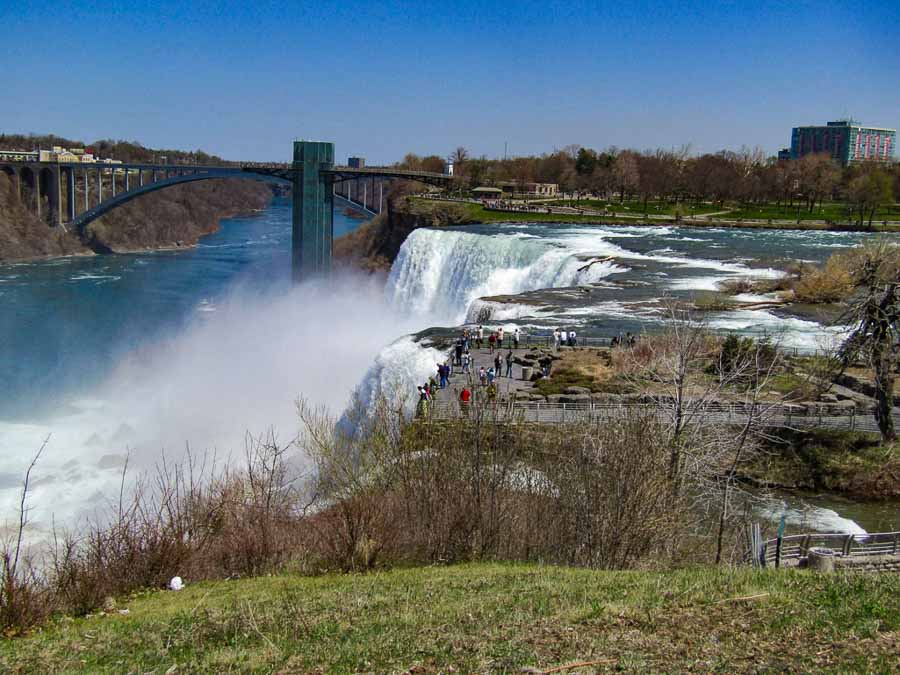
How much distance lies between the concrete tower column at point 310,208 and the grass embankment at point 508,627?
135ft

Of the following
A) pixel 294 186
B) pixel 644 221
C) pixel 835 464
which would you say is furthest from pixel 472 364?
pixel 294 186

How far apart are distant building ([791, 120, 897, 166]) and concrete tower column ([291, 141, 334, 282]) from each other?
99589 millimetres

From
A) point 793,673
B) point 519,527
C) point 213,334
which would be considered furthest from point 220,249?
point 793,673

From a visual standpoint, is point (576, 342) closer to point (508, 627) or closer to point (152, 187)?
point (508, 627)

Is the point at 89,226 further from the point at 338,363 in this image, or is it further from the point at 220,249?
the point at 338,363

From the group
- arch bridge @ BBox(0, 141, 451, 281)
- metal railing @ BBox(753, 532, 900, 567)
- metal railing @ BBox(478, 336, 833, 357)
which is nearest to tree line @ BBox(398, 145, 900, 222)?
arch bridge @ BBox(0, 141, 451, 281)

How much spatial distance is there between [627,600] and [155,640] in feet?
10.8

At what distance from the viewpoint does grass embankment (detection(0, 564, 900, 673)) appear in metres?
5.70

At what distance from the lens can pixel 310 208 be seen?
47.8 meters

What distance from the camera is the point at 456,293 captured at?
32.6 meters

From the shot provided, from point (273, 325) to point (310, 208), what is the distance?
12.7 metres

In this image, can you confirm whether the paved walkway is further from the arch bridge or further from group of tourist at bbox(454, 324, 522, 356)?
the arch bridge

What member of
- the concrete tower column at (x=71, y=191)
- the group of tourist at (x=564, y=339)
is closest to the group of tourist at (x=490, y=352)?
the group of tourist at (x=564, y=339)

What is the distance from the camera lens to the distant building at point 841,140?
136 metres
